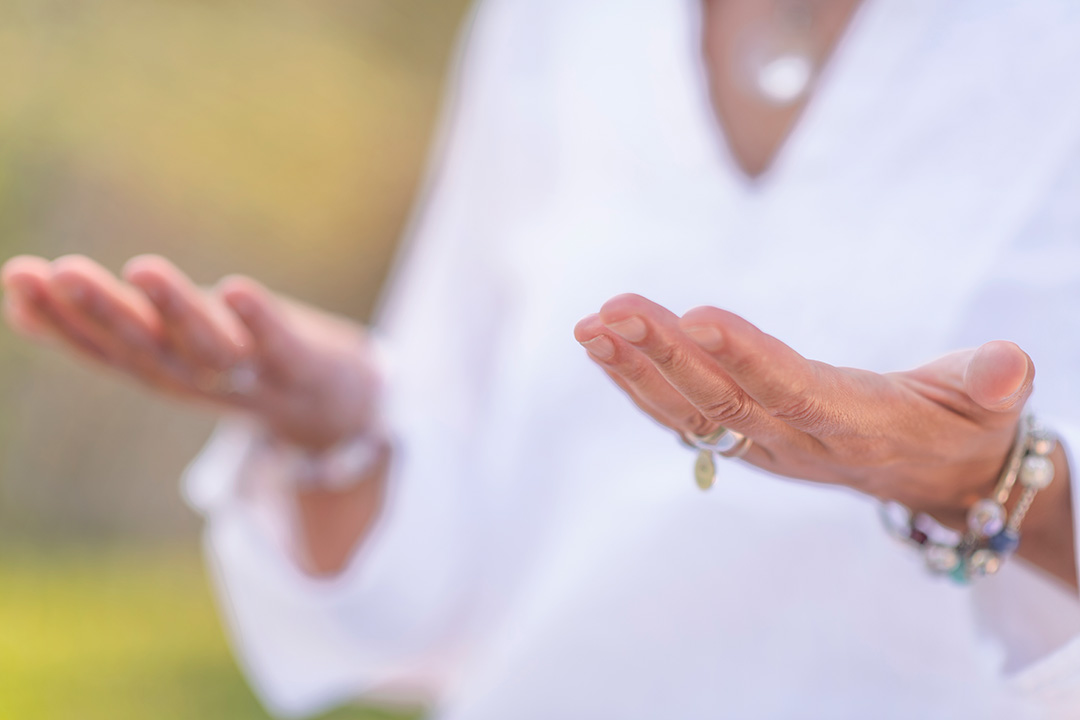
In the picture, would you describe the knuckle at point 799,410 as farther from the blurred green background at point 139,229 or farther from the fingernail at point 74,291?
the blurred green background at point 139,229

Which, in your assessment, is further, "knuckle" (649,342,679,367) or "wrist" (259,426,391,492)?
"wrist" (259,426,391,492)

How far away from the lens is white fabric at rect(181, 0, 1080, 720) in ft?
1.44

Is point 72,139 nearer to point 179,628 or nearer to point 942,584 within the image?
point 179,628

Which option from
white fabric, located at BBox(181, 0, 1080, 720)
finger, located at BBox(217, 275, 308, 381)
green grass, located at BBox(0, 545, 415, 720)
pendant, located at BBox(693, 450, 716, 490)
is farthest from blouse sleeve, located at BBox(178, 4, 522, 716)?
green grass, located at BBox(0, 545, 415, 720)

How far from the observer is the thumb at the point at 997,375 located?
0.29m

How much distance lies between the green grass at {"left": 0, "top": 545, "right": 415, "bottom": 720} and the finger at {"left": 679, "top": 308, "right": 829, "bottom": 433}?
1.41 meters

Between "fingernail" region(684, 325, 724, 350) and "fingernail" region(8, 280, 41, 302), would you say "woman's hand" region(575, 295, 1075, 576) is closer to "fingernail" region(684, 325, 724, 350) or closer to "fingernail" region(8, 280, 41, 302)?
"fingernail" region(684, 325, 724, 350)

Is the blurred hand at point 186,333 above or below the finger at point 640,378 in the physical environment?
below

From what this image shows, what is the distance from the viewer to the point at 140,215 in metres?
2.05

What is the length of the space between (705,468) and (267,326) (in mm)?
313

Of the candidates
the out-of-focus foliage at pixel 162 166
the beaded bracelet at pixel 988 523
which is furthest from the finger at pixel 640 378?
the out-of-focus foliage at pixel 162 166

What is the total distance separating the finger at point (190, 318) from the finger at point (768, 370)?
0.35 metres

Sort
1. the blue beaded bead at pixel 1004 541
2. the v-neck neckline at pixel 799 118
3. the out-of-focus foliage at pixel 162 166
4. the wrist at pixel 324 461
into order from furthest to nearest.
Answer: the out-of-focus foliage at pixel 162 166, the wrist at pixel 324 461, the v-neck neckline at pixel 799 118, the blue beaded bead at pixel 1004 541

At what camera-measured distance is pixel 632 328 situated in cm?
27
